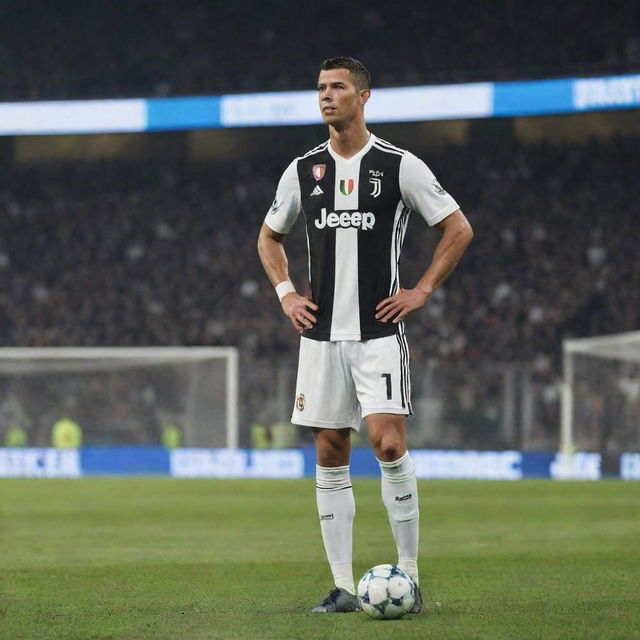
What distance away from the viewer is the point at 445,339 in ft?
72.1

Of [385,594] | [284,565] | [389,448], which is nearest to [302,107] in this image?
[284,565]

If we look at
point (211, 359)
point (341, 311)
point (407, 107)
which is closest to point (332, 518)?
point (341, 311)

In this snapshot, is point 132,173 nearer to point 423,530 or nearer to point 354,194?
point 423,530

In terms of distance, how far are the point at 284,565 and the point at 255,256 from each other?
18.1 metres

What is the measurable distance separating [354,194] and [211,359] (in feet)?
45.8

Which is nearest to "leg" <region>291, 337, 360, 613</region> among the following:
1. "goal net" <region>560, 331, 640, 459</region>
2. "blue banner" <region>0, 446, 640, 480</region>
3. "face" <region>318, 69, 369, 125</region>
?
"face" <region>318, 69, 369, 125</region>

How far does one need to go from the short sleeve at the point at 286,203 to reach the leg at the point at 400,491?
87 cm

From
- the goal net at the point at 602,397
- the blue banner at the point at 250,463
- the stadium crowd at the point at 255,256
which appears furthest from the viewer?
the stadium crowd at the point at 255,256

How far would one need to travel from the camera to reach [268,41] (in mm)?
25547

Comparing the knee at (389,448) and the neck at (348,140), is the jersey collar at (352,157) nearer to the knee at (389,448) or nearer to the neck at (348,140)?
the neck at (348,140)

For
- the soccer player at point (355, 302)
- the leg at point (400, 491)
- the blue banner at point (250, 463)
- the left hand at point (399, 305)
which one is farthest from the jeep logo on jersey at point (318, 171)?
the blue banner at point (250, 463)

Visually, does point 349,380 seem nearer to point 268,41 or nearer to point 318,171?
point 318,171

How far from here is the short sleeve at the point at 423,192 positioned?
4.55 m

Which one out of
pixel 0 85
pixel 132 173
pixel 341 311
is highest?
pixel 0 85
